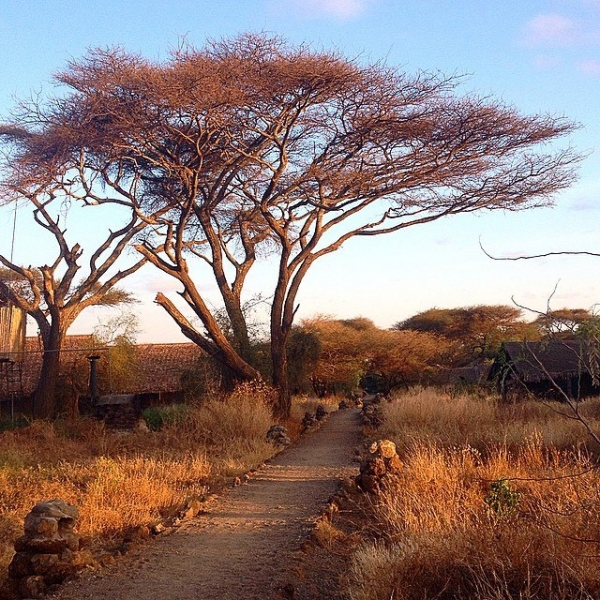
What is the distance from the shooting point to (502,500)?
7145 millimetres

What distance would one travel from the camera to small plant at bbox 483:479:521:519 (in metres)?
6.85

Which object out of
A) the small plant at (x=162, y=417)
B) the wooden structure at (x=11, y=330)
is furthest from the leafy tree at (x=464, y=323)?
the small plant at (x=162, y=417)

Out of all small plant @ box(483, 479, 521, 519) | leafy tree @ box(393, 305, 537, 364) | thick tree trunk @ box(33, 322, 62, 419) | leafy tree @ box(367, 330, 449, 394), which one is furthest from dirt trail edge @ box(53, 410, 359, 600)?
leafy tree @ box(393, 305, 537, 364)

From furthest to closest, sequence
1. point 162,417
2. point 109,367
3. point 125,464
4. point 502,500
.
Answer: point 109,367 < point 162,417 < point 125,464 < point 502,500

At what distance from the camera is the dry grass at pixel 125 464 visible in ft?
29.3

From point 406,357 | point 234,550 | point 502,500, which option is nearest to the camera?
point 502,500

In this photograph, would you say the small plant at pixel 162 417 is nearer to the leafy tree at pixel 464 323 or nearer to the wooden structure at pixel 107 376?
the wooden structure at pixel 107 376

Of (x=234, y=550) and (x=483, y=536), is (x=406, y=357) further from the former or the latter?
(x=483, y=536)

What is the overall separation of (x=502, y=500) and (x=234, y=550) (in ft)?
8.02

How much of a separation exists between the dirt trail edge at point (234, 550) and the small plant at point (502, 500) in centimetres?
177

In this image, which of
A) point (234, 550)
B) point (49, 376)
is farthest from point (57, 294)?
point (234, 550)

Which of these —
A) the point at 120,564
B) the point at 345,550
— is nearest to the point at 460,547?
the point at 345,550

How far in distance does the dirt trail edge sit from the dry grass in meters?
0.63

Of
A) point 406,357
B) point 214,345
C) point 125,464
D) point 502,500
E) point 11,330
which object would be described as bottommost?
point 125,464
